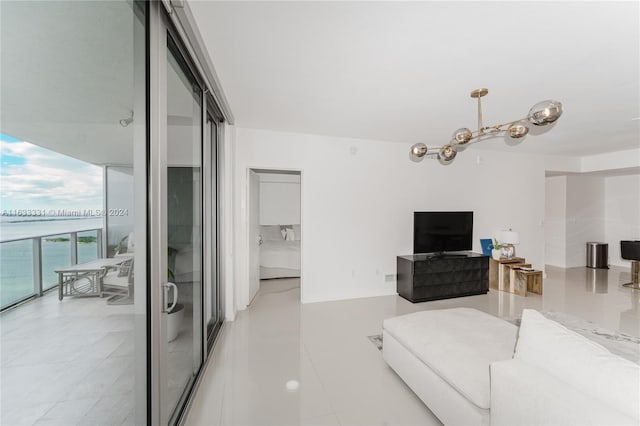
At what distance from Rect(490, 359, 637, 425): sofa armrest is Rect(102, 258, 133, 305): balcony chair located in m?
1.84

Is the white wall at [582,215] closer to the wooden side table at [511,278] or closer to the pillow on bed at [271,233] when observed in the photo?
the wooden side table at [511,278]

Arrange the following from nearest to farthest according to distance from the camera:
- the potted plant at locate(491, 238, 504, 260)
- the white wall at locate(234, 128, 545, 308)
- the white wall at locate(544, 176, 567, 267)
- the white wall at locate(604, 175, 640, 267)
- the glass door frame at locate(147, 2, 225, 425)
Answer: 1. the glass door frame at locate(147, 2, 225, 425)
2. the white wall at locate(234, 128, 545, 308)
3. the potted plant at locate(491, 238, 504, 260)
4. the white wall at locate(604, 175, 640, 267)
5. the white wall at locate(544, 176, 567, 267)

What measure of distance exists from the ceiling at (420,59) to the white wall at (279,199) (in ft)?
5.68

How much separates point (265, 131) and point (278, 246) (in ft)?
7.99

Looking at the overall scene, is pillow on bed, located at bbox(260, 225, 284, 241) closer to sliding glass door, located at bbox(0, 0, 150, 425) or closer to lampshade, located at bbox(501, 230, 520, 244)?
lampshade, located at bbox(501, 230, 520, 244)

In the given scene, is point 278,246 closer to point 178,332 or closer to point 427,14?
point 178,332

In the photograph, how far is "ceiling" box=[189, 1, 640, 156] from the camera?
1710 millimetres

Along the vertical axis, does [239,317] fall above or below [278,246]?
below

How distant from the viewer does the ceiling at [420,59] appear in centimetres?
171

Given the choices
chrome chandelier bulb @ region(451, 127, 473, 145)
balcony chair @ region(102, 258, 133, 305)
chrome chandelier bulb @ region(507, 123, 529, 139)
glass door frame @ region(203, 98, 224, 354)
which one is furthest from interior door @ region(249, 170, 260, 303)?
chrome chandelier bulb @ region(507, 123, 529, 139)

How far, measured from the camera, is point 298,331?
131 inches

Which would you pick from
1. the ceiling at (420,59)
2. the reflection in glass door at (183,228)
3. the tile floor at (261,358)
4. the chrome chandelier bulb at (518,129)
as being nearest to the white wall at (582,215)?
the tile floor at (261,358)

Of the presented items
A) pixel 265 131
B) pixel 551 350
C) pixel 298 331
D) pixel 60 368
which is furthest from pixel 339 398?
pixel 265 131

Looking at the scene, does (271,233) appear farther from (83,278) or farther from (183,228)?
(83,278)
